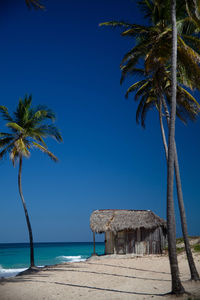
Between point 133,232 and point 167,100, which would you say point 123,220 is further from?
point 167,100

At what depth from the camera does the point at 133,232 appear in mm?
19875

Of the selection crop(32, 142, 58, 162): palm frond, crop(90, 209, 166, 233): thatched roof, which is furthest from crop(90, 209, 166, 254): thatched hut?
crop(32, 142, 58, 162): palm frond

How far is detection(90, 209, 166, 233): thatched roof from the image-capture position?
19625 mm

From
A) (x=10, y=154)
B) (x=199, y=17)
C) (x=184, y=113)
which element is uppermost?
(x=199, y=17)

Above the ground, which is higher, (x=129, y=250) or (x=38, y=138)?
(x=38, y=138)

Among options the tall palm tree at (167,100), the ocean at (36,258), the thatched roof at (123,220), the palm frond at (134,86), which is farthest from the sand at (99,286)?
the ocean at (36,258)

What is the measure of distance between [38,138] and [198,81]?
10632 mm

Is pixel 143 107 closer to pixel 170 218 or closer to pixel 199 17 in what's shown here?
pixel 199 17

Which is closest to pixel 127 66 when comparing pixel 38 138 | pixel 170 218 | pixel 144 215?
pixel 170 218

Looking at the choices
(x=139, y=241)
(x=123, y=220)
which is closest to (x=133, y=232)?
(x=139, y=241)

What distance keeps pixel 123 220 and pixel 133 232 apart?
107 centimetres

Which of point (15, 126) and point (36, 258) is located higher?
point (15, 126)

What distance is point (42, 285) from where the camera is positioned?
997 cm

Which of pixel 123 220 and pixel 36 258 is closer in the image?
pixel 123 220
